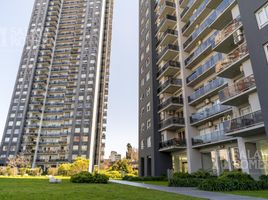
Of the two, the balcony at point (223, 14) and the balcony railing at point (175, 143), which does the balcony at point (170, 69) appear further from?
the balcony railing at point (175, 143)

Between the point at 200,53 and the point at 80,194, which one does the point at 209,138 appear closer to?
the point at 200,53

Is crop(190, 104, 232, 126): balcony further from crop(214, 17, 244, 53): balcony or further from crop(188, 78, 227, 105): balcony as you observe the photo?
crop(214, 17, 244, 53): balcony

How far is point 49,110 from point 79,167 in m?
39.7

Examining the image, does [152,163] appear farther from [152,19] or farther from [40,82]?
[40,82]

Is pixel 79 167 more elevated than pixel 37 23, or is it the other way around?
pixel 37 23

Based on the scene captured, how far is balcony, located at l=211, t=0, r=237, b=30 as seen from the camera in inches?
934

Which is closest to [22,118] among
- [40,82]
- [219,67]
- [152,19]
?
[40,82]

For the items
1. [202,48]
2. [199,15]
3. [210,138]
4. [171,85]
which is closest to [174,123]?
[171,85]

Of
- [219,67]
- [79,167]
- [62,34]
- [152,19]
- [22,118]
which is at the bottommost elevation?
[79,167]

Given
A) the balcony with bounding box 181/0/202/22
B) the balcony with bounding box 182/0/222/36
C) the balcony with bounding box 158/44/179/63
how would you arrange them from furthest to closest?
the balcony with bounding box 158/44/179/63
the balcony with bounding box 181/0/202/22
the balcony with bounding box 182/0/222/36

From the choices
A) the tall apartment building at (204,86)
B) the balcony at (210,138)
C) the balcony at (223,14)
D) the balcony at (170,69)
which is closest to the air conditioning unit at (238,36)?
the tall apartment building at (204,86)

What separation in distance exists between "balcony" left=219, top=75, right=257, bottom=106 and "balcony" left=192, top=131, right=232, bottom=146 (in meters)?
3.99

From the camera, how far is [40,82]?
9319 centimetres

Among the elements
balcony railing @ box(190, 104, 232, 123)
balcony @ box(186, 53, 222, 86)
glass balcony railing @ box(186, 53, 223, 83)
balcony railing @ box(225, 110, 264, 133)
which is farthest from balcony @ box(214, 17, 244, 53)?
balcony railing @ box(225, 110, 264, 133)
